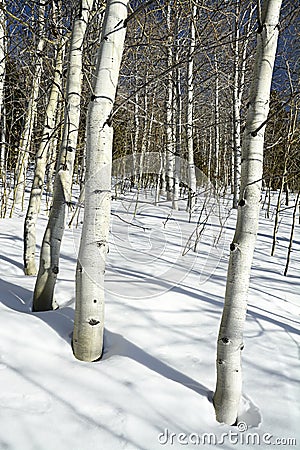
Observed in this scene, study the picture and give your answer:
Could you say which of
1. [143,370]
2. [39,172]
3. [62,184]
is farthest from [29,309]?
[39,172]

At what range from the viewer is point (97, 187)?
1.95m

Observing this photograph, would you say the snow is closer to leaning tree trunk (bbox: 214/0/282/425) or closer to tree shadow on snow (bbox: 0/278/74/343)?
tree shadow on snow (bbox: 0/278/74/343)

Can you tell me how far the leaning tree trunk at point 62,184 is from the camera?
102 inches

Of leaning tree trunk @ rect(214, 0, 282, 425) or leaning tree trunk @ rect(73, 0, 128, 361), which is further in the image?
leaning tree trunk @ rect(73, 0, 128, 361)

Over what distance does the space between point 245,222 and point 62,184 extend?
58.5 inches

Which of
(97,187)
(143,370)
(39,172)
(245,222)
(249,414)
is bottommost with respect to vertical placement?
(249,414)

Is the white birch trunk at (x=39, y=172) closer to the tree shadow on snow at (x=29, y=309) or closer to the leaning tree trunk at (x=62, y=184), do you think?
the leaning tree trunk at (x=62, y=184)

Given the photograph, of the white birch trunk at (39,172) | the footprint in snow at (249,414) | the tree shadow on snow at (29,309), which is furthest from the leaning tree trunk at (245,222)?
the white birch trunk at (39,172)

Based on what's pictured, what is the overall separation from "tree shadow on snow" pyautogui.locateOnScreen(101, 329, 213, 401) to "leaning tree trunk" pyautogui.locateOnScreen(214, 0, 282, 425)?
18 cm

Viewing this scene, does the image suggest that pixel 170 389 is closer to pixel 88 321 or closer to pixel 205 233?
pixel 88 321

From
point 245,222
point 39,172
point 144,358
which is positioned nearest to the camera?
point 245,222

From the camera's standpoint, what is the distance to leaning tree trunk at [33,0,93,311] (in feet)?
8.48

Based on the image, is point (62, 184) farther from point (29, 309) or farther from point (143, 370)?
point (143, 370)

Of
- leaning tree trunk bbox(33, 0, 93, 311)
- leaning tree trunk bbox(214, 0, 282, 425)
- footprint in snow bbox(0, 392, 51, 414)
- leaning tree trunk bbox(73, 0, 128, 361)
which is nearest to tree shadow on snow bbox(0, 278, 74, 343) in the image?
leaning tree trunk bbox(33, 0, 93, 311)
